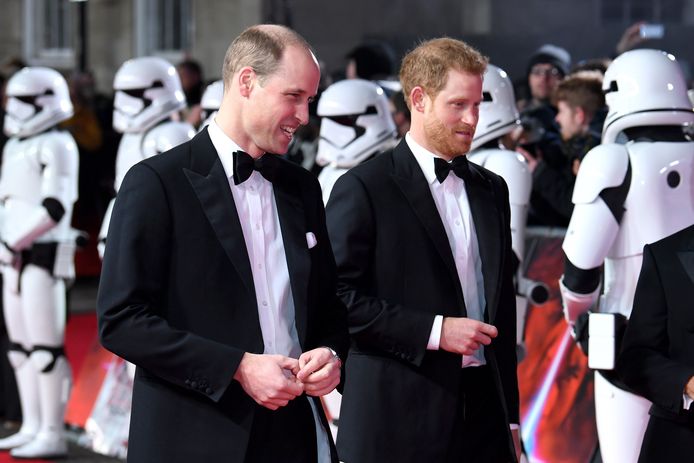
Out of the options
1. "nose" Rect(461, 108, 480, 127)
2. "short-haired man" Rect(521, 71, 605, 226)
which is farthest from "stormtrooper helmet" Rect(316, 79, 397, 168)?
"nose" Rect(461, 108, 480, 127)

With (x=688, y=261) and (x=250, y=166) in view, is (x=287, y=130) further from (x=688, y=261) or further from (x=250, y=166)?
(x=688, y=261)

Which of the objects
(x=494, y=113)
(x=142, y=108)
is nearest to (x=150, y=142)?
(x=142, y=108)

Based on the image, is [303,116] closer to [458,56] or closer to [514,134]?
[458,56]

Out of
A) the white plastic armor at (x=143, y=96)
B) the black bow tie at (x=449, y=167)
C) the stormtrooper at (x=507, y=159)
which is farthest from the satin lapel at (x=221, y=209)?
the white plastic armor at (x=143, y=96)

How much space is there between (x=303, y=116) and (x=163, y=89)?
4.25 meters

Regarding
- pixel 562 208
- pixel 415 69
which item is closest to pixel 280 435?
pixel 415 69

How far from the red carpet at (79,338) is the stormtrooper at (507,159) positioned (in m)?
4.42

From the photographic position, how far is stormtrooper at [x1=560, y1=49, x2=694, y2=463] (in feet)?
15.8

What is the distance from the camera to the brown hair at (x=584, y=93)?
256 inches

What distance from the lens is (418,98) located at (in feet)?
13.3

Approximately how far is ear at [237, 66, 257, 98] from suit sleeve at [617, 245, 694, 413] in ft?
3.71

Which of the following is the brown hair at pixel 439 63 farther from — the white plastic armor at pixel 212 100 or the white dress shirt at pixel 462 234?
the white plastic armor at pixel 212 100

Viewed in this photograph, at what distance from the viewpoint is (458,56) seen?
398cm

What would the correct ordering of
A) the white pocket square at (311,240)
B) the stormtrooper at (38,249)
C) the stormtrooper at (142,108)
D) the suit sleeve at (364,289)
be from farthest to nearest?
1. the stormtrooper at (38,249)
2. the stormtrooper at (142,108)
3. the suit sleeve at (364,289)
4. the white pocket square at (311,240)
